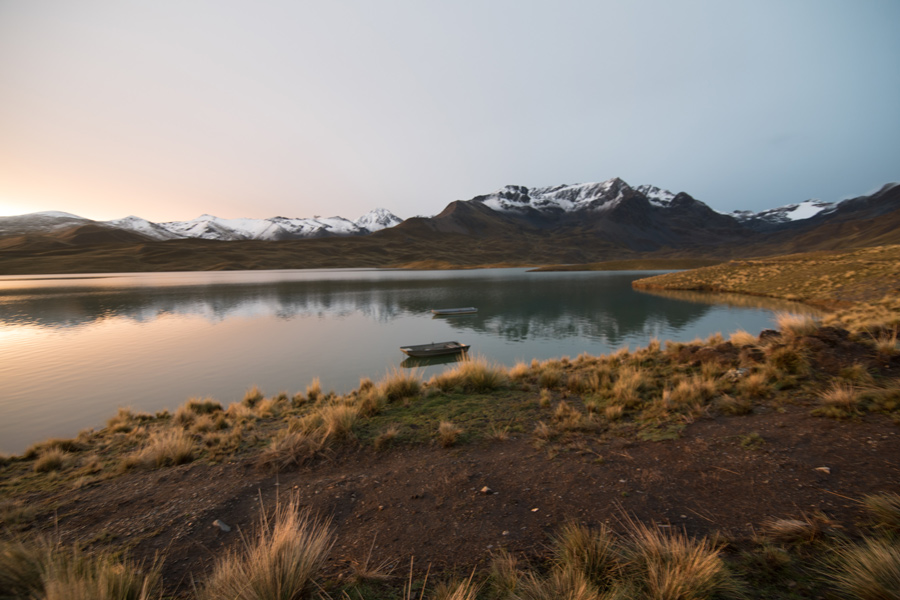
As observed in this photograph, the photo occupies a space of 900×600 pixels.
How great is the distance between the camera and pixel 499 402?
325 inches

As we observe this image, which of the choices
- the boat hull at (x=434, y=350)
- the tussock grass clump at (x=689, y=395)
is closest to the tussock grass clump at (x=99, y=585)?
the tussock grass clump at (x=689, y=395)

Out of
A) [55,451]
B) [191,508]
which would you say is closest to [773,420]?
[191,508]

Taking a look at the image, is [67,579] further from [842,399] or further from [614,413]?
[842,399]

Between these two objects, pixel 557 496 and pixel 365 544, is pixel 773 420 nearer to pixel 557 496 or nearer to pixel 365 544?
pixel 557 496

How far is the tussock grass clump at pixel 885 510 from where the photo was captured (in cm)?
323

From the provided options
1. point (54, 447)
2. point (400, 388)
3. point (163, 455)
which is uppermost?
point (400, 388)

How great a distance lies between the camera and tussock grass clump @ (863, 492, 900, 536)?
127 inches

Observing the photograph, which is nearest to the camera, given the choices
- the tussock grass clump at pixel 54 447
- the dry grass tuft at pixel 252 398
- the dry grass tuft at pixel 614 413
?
the dry grass tuft at pixel 614 413

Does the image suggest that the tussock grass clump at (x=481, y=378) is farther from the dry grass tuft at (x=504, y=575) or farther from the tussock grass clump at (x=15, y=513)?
the tussock grass clump at (x=15, y=513)

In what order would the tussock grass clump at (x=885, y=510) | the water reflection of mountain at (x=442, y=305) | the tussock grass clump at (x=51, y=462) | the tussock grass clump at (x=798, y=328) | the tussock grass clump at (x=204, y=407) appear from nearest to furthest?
1. the tussock grass clump at (x=885, y=510)
2. the tussock grass clump at (x=51, y=462)
3. the tussock grass clump at (x=798, y=328)
4. the tussock grass clump at (x=204, y=407)
5. the water reflection of mountain at (x=442, y=305)

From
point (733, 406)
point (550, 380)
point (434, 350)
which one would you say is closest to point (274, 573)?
point (733, 406)

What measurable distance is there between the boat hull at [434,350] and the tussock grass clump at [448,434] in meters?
10.2

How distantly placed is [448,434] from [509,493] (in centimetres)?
176

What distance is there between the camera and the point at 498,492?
Answer: 15.1 ft
